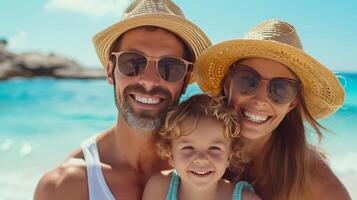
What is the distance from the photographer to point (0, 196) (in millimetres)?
9742

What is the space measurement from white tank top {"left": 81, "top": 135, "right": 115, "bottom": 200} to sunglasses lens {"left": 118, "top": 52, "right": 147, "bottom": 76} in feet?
2.01

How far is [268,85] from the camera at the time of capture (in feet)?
11.6

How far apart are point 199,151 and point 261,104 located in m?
0.55

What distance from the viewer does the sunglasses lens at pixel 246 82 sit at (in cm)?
354

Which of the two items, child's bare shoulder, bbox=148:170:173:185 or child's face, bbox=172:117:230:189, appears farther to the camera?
child's bare shoulder, bbox=148:170:173:185

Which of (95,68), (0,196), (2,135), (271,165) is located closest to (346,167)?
(0,196)

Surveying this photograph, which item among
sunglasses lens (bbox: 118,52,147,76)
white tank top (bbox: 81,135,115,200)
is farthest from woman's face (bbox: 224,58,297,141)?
white tank top (bbox: 81,135,115,200)

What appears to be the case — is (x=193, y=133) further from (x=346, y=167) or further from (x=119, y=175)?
(x=346, y=167)

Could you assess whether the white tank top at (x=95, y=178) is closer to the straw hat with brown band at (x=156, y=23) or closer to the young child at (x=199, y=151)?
the young child at (x=199, y=151)

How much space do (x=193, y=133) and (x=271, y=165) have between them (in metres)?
0.83

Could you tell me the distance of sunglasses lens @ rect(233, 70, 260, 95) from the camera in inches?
139

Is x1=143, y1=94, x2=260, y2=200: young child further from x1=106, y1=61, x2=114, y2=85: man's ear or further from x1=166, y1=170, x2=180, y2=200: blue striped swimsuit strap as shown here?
x1=106, y1=61, x2=114, y2=85: man's ear

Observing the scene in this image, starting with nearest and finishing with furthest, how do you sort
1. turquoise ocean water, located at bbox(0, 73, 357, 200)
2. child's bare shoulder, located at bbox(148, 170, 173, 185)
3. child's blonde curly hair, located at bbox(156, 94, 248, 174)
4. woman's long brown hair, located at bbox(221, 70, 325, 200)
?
A: child's blonde curly hair, located at bbox(156, 94, 248, 174), child's bare shoulder, located at bbox(148, 170, 173, 185), woman's long brown hair, located at bbox(221, 70, 325, 200), turquoise ocean water, located at bbox(0, 73, 357, 200)

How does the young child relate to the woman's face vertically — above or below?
below
